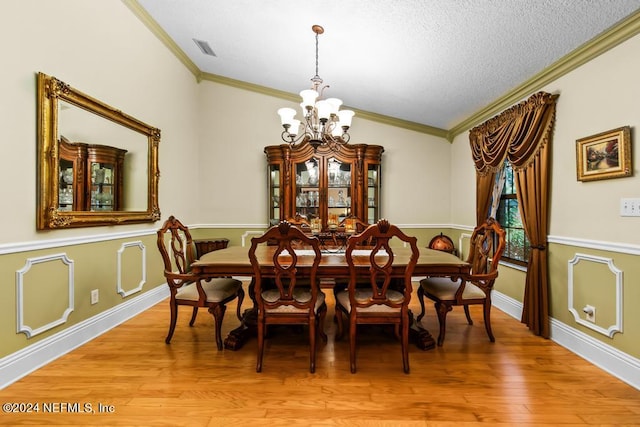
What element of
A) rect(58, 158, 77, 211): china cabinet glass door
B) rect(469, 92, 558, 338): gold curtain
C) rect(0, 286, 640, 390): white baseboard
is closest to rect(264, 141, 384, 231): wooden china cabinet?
rect(469, 92, 558, 338): gold curtain

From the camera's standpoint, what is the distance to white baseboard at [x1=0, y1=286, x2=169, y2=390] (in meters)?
1.84

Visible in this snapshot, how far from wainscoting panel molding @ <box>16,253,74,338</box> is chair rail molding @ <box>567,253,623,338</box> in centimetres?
377

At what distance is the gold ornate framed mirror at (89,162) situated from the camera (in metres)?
2.05

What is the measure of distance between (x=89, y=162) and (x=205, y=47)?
1.98 m

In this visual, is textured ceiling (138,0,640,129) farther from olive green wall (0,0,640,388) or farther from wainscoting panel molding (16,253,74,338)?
wainscoting panel molding (16,253,74,338)

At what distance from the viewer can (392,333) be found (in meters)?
2.53

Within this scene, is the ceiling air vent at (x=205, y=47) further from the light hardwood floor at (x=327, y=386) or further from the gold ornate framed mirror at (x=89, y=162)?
the light hardwood floor at (x=327, y=386)

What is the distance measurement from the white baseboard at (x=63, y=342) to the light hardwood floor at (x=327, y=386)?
0.22 ft

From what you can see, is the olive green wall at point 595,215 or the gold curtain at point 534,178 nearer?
the olive green wall at point 595,215

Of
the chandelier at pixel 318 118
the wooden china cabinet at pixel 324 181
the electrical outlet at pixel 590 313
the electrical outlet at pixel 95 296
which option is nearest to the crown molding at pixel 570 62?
the wooden china cabinet at pixel 324 181

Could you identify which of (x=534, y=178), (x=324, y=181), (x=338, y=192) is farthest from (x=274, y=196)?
(x=534, y=178)

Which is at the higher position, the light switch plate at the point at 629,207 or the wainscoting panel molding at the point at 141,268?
the light switch plate at the point at 629,207

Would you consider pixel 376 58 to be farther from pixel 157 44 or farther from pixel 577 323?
pixel 577 323

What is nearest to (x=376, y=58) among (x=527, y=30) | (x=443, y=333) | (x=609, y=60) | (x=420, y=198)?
(x=527, y=30)
